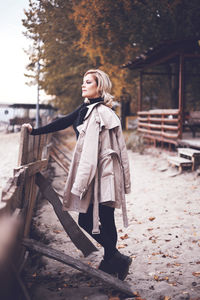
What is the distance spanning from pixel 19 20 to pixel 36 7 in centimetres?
84

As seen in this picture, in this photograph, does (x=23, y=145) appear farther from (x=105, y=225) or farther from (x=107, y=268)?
(x=107, y=268)

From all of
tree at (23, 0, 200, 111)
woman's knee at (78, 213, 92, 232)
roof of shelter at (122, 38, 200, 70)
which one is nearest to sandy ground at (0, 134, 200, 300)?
woman's knee at (78, 213, 92, 232)

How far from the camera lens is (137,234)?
4.85m

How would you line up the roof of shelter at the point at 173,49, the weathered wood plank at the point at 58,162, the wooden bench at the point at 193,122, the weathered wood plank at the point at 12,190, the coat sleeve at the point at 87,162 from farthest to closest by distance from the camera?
1. the wooden bench at the point at 193,122
2. the roof of shelter at the point at 173,49
3. the weathered wood plank at the point at 58,162
4. the coat sleeve at the point at 87,162
5. the weathered wood plank at the point at 12,190

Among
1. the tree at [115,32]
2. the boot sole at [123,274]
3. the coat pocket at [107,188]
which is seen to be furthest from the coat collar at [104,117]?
the tree at [115,32]

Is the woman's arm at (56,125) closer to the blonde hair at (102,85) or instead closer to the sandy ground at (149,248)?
the blonde hair at (102,85)

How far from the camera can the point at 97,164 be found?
3045 mm

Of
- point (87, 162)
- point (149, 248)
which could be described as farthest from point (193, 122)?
point (87, 162)

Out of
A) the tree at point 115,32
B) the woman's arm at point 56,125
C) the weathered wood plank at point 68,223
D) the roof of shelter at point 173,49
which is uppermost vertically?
the tree at point 115,32

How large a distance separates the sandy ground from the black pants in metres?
0.42

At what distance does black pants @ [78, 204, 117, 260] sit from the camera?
10.3 ft

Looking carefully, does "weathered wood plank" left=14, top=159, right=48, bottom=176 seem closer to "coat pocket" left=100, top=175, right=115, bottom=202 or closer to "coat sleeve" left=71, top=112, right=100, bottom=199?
"coat sleeve" left=71, top=112, right=100, bottom=199

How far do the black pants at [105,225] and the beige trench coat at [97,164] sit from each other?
130 mm

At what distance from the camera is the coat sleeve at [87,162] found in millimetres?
2895
